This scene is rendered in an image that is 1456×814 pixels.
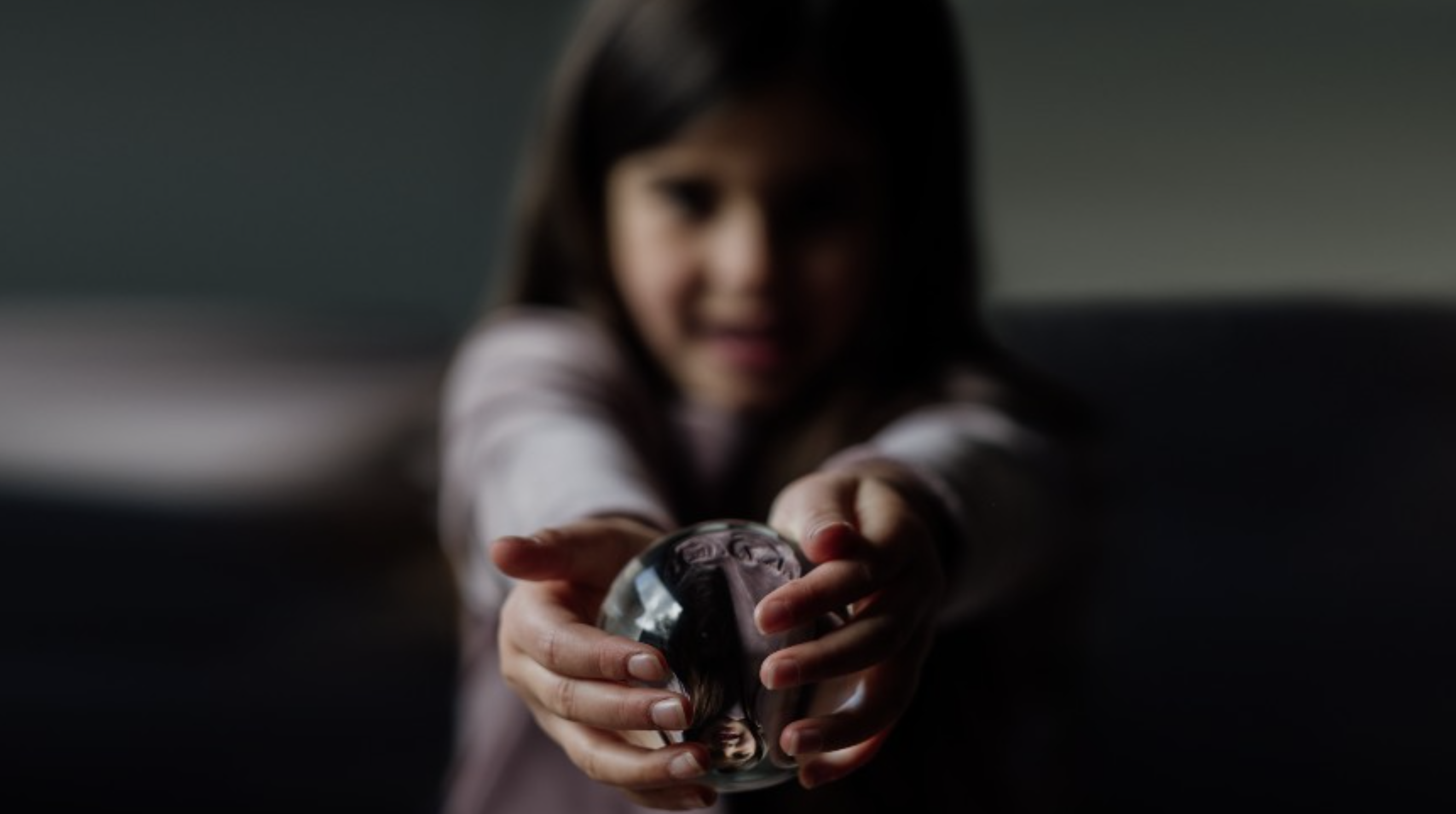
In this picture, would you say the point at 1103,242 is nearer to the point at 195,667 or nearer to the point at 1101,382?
the point at 1101,382

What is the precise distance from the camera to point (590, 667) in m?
0.16

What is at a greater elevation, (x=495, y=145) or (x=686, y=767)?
(x=495, y=145)

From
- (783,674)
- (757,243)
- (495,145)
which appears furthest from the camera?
(495,145)

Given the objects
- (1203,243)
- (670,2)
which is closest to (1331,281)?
(1203,243)

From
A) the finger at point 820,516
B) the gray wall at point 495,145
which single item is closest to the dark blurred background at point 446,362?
the gray wall at point 495,145

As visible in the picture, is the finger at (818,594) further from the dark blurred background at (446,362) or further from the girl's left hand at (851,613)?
the dark blurred background at (446,362)

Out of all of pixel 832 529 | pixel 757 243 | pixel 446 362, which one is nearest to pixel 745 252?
pixel 757 243

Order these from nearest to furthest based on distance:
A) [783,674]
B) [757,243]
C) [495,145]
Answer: [783,674]
[757,243]
[495,145]

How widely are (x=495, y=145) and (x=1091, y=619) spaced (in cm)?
21

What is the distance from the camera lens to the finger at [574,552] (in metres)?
0.16

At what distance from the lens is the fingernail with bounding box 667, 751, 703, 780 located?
15 cm

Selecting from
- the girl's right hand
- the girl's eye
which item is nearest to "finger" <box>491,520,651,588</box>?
the girl's right hand

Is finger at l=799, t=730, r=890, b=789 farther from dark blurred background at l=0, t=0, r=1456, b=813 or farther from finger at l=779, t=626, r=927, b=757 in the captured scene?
dark blurred background at l=0, t=0, r=1456, b=813

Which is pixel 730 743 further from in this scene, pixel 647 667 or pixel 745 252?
pixel 745 252
